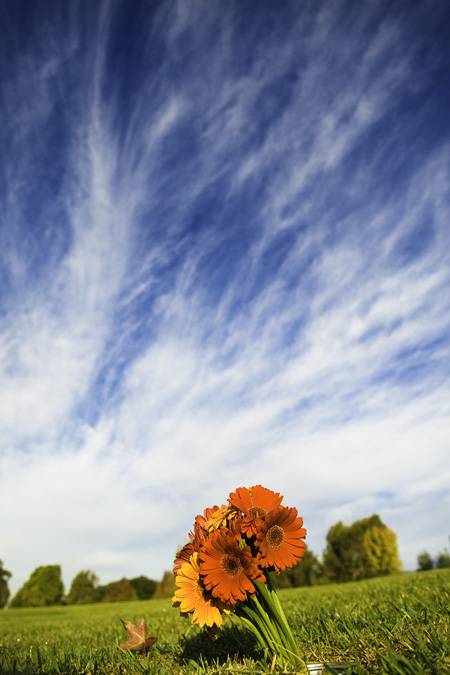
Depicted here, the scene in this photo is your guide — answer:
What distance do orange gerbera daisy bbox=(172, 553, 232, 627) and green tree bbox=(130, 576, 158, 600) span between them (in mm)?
44673

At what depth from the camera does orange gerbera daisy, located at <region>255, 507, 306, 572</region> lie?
6.30 feet

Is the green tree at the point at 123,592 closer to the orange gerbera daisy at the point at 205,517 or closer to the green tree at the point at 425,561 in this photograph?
the green tree at the point at 425,561

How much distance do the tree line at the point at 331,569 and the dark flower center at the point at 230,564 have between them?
3313 cm

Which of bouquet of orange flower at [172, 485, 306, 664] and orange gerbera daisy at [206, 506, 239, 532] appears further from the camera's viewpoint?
orange gerbera daisy at [206, 506, 239, 532]

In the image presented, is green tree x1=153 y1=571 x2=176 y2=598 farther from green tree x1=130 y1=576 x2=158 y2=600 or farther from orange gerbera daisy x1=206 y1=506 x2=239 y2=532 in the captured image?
orange gerbera daisy x1=206 y1=506 x2=239 y2=532

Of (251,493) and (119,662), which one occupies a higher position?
(251,493)

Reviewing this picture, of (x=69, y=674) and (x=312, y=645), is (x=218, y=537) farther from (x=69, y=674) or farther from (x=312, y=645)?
(x=69, y=674)

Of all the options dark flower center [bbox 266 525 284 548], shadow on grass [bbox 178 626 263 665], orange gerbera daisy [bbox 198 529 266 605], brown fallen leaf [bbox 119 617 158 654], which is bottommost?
shadow on grass [bbox 178 626 263 665]

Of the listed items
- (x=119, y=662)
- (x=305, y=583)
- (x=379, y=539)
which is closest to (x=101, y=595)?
(x=305, y=583)

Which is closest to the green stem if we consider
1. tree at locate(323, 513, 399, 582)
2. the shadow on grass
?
the shadow on grass

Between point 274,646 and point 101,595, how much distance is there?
49586mm

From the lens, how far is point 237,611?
2084 mm

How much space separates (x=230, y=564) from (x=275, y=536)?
0.27 metres

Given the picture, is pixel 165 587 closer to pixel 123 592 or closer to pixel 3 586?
pixel 123 592
